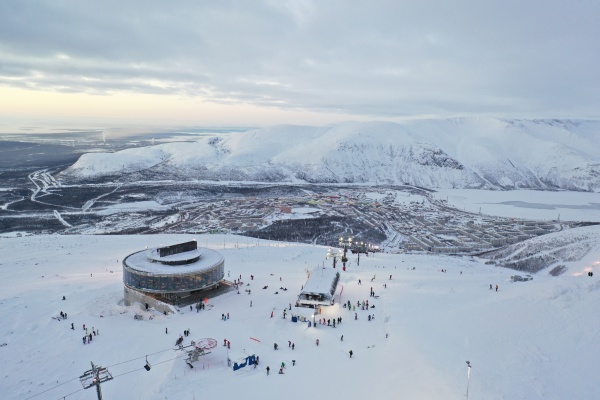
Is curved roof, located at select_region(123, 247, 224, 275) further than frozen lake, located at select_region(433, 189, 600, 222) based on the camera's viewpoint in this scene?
No

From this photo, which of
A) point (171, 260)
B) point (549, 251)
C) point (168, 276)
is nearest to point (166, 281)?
point (168, 276)

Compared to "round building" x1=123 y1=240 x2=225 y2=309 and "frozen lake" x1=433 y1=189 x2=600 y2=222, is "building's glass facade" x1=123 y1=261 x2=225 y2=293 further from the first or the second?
"frozen lake" x1=433 y1=189 x2=600 y2=222

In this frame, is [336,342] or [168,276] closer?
[336,342]

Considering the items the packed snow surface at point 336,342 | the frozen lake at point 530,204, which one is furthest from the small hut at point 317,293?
the frozen lake at point 530,204

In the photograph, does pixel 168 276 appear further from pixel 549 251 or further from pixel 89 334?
pixel 549 251

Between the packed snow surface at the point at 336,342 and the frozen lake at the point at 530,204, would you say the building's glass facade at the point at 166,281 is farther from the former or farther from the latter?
the frozen lake at the point at 530,204

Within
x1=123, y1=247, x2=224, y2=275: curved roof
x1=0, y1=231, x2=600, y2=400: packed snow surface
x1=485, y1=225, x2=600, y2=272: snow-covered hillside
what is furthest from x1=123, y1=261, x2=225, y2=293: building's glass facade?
x1=485, y1=225, x2=600, y2=272: snow-covered hillside

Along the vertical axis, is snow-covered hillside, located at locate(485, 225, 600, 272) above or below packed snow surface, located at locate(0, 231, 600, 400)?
below
